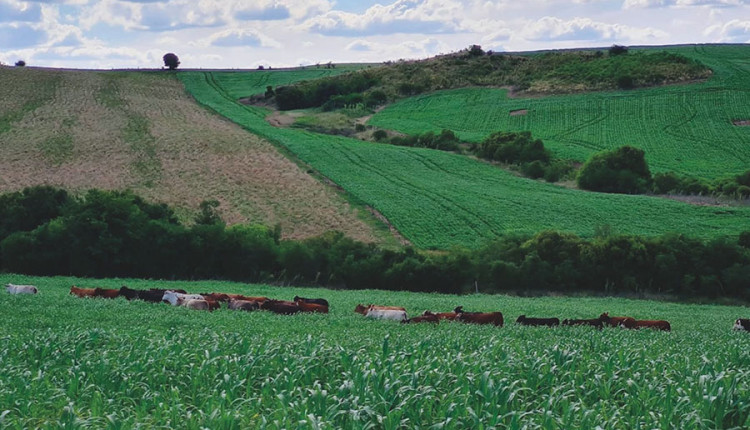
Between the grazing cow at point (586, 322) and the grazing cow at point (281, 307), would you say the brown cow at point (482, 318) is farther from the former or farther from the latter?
the grazing cow at point (281, 307)

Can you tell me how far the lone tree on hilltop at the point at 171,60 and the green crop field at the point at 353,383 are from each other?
13193 cm

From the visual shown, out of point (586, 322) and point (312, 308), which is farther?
point (312, 308)

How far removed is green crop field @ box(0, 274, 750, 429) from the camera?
8.89 meters

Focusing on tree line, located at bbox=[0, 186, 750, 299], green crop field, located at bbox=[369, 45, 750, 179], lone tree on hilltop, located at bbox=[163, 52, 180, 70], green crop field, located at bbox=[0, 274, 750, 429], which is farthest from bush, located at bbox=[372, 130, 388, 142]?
green crop field, located at bbox=[0, 274, 750, 429]

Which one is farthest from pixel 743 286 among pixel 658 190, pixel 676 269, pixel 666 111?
pixel 666 111

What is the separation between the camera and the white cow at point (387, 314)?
25.1 m

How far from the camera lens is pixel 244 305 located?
1067 inches

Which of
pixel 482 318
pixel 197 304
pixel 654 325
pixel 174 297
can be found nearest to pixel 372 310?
pixel 482 318

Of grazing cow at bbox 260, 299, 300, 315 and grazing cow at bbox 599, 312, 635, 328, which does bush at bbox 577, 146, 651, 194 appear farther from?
grazing cow at bbox 260, 299, 300, 315

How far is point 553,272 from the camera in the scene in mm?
47500

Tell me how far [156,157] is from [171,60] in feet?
237

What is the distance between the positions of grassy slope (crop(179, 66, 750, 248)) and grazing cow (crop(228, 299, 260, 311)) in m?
27.4

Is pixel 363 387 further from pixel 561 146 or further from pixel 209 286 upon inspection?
pixel 561 146

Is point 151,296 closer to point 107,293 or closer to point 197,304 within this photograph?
point 107,293
